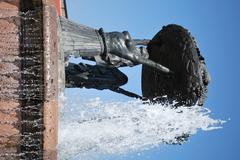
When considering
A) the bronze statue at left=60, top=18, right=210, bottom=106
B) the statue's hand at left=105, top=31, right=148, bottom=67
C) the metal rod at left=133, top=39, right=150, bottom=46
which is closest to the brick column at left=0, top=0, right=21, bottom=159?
the bronze statue at left=60, top=18, right=210, bottom=106

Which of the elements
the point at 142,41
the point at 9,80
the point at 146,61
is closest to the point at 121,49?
the point at 146,61

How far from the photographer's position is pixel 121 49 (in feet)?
19.9

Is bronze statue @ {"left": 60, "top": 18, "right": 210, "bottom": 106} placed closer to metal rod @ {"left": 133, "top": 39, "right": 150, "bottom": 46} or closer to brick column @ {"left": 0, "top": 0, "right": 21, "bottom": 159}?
metal rod @ {"left": 133, "top": 39, "right": 150, "bottom": 46}

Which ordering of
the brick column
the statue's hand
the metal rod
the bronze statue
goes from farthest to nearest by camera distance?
the metal rod → the statue's hand → the bronze statue → the brick column

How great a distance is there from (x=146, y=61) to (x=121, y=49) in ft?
1.60

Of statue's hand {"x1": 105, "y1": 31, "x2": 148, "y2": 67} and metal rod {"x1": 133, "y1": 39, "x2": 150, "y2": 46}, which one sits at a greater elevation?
metal rod {"x1": 133, "y1": 39, "x2": 150, "y2": 46}

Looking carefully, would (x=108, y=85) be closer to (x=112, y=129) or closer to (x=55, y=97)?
(x=112, y=129)

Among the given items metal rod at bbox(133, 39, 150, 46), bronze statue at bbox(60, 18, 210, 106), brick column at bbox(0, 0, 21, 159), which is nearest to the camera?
brick column at bbox(0, 0, 21, 159)

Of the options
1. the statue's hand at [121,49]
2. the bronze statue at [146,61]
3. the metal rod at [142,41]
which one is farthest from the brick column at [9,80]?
the metal rod at [142,41]

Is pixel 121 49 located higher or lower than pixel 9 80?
higher

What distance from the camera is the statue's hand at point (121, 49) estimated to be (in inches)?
235

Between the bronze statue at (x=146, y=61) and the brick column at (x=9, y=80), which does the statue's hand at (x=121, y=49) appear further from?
the brick column at (x=9, y=80)

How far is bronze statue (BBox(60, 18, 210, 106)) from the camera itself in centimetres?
568

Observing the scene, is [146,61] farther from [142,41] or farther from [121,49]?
[142,41]
